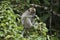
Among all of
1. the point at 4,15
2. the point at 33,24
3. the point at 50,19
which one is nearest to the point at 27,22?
the point at 33,24

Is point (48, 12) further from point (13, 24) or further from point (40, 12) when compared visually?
point (13, 24)

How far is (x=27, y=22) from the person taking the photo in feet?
15.7

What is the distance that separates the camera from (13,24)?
15.0 feet

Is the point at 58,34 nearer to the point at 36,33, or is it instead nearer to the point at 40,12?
the point at 40,12

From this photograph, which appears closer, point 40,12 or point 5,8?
point 5,8

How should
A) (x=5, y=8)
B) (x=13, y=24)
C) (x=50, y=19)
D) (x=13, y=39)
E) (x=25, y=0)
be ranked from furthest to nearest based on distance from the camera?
(x=50, y=19)
(x=25, y=0)
(x=5, y=8)
(x=13, y=24)
(x=13, y=39)

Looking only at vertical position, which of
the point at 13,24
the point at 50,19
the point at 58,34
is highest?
the point at 13,24

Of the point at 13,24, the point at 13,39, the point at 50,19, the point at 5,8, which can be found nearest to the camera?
the point at 13,39

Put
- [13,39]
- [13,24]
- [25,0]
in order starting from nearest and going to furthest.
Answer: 1. [13,39]
2. [13,24]
3. [25,0]

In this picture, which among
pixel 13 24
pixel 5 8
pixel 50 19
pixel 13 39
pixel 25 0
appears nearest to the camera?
pixel 13 39

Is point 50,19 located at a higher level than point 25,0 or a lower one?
lower

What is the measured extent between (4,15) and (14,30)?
525 mm

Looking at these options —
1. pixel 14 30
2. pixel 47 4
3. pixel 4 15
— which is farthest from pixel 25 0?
pixel 14 30

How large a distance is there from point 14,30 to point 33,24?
514 millimetres
